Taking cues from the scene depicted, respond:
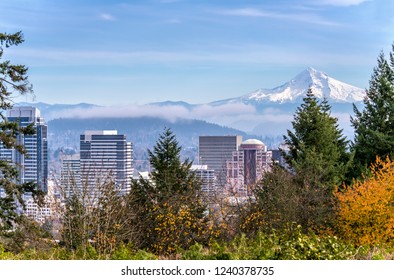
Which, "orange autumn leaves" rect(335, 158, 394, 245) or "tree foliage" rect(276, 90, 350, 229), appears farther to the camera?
"tree foliage" rect(276, 90, 350, 229)

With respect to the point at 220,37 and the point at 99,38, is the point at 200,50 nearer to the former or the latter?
the point at 220,37

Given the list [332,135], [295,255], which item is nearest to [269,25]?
[332,135]

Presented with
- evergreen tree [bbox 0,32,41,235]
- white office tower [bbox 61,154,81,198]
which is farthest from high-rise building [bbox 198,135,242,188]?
evergreen tree [bbox 0,32,41,235]

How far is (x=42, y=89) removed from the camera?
71.4 metres

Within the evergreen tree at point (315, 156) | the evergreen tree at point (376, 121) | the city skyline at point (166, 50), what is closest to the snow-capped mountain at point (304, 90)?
the city skyline at point (166, 50)

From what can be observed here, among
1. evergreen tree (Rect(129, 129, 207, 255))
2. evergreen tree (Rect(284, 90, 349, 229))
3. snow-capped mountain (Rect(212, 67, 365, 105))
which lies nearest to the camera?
evergreen tree (Rect(129, 129, 207, 255))

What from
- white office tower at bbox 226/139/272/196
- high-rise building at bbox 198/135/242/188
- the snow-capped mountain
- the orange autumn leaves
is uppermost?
the snow-capped mountain

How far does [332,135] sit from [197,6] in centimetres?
2544

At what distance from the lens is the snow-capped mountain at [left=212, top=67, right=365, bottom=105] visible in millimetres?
55969

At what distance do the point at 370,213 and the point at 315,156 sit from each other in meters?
3.84

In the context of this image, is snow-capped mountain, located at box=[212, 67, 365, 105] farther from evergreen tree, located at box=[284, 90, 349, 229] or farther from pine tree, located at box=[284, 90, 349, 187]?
→ pine tree, located at box=[284, 90, 349, 187]

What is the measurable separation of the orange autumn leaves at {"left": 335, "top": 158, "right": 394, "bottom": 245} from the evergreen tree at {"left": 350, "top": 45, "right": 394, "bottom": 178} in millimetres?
4870

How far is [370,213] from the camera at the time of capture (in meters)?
17.6

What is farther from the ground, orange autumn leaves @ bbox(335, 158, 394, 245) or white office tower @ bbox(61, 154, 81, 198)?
white office tower @ bbox(61, 154, 81, 198)
